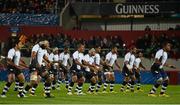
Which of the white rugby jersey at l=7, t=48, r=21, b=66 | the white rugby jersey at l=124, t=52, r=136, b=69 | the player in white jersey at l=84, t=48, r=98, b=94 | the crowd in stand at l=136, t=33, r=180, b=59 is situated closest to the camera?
the white rugby jersey at l=7, t=48, r=21, b=66

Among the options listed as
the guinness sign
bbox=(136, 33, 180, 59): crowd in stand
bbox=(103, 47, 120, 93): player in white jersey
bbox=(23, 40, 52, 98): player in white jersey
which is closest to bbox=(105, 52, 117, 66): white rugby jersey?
bbox=(103, 47, 120, 93): player in white jersey

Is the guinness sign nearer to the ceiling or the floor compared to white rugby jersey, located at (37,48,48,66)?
nearer to the ceiling

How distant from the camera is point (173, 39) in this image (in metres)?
50.9

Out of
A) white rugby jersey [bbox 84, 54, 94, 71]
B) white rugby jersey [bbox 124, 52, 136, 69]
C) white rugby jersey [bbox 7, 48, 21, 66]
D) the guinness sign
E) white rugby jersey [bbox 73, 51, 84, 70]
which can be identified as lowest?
white rugby jersey [bbox 124, 52, 136, 69]

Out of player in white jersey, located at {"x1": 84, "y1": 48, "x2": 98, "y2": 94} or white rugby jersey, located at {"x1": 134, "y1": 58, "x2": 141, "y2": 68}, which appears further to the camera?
white rugby jersey, located at {"x1": 134, "y1": 58, "x2": 141, "y2": 68}

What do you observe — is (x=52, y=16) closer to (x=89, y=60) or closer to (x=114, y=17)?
(x=114, y=17)

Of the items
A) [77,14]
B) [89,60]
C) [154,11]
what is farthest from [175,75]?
[89,60]

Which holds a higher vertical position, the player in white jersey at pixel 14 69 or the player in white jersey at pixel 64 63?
the player in white jersey at pixel 14 69

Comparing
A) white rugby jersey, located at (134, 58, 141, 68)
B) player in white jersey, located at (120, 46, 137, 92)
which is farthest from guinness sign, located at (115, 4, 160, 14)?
player in white jersey, located at (120, 46, 137, 92)

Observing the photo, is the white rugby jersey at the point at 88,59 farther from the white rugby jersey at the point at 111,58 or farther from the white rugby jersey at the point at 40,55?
the white rugby jersey at the point at 40,55

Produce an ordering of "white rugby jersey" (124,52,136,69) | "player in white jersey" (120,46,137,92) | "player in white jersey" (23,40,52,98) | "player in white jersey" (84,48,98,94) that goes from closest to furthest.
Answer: "player in white jersey" (23,40,52,98), "player in white jersey" (84,48,98,94), "player in white jersey" (120,46,137,92), "white rugby jersey" (124,52,136,69)

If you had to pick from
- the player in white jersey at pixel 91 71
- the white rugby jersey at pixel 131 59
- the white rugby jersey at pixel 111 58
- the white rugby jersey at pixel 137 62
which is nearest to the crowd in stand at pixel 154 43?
the white rugby jersey at pixel 137 62

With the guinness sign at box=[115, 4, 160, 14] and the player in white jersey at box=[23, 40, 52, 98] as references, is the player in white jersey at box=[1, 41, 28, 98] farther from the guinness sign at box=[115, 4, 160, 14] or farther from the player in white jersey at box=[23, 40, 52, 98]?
the guinness sign at box=[115, 4, 160, 14]

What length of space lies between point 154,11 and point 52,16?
29.8 feet
